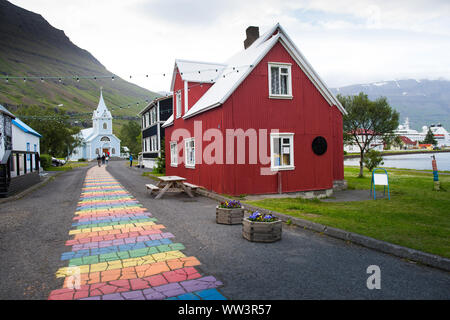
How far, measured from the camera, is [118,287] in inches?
175

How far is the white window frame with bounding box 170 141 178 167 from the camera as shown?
21703 millimetres

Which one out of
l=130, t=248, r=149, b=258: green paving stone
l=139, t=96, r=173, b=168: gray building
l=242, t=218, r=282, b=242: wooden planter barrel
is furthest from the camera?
l=139, t=96, r=173, b=168: gray building

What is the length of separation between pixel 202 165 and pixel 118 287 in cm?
1208

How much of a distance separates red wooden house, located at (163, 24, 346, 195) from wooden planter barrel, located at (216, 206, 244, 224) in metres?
5.10

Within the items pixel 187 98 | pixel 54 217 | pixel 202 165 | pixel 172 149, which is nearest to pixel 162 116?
pixel 172 149

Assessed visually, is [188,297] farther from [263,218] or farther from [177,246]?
[263,218]

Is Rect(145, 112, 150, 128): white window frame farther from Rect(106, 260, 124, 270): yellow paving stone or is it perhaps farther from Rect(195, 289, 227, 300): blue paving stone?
Rect(195, 289, 227, 300): blue paving stone

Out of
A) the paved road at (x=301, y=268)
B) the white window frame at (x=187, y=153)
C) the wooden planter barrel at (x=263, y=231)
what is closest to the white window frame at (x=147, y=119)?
the white window frame at (x=187, y=153)

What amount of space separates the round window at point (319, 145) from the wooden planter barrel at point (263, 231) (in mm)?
9636

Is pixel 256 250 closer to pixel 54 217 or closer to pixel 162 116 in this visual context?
pixel 54 217

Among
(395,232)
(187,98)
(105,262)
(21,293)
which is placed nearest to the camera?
(21,293)

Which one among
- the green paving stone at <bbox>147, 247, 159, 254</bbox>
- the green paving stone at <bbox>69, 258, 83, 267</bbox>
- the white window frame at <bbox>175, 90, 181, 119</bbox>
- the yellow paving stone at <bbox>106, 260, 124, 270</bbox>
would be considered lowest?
the green paving stone at <bbox>69, 258, 83, 267</bbox>

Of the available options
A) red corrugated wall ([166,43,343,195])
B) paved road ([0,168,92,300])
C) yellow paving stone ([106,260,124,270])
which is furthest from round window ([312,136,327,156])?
yellow paving stone ([106,260,124,270])

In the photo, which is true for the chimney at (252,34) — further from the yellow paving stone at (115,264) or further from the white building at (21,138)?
the white building at (21,138)
